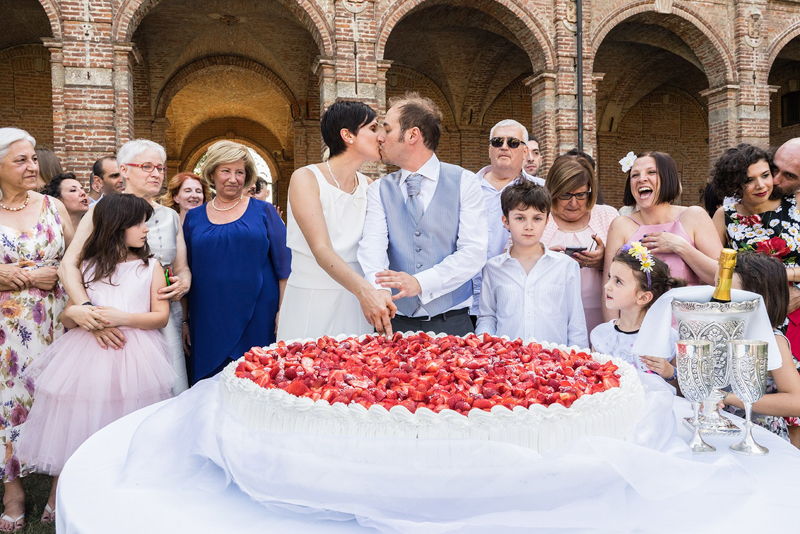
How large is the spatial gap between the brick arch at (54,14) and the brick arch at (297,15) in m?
0.75

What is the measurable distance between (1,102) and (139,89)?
309cm

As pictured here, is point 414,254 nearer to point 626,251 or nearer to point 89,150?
point 626,251

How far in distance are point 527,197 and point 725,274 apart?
133cm

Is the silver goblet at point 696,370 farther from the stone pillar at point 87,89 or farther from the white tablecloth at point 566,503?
the stone pillar at point 87,89

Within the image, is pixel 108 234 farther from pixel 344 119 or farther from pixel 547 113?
pixel 547 113

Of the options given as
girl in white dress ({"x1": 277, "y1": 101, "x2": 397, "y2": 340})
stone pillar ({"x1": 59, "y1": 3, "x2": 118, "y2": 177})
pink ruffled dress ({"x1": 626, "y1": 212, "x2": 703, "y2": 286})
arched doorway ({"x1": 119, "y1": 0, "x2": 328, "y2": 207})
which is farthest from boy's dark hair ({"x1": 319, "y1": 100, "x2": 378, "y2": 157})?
arched doorway ({"x1": 119, "y1": 0, "x2": 328, "y2": 207})

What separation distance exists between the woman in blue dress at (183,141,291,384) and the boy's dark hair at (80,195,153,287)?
0.44m

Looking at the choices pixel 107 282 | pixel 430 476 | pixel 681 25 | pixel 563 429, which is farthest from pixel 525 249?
pixel 681 25

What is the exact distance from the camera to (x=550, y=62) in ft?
37.5

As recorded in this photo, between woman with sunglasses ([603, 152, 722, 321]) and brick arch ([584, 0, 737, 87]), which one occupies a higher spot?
brick arch ([584, 0, 737, 87])

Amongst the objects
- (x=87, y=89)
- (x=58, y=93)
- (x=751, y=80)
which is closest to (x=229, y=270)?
(x=87, y=89)

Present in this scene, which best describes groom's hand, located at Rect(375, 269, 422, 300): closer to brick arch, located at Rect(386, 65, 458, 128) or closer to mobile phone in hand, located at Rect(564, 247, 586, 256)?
mobile phone in hand, located at Rect(564, 247, 586, 256)

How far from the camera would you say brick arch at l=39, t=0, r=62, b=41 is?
29.9ft

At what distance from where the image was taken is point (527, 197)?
284cm
